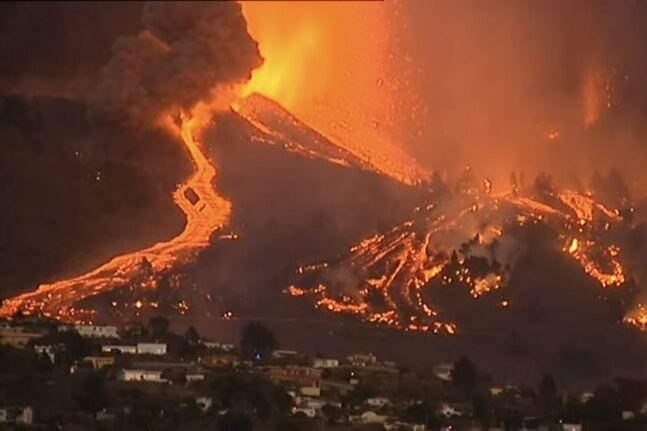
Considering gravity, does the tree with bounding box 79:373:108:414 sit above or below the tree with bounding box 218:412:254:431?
above

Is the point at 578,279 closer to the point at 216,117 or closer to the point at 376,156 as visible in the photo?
the point at 376,156

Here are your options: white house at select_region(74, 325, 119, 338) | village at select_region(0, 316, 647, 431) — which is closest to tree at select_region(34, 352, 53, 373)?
village at select_region(0, 316, 647, 431)

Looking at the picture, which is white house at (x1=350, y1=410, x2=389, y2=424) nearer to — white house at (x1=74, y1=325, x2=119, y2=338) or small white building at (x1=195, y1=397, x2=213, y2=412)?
small white building at (x1=195, y1=397, x2=213, y2=412)

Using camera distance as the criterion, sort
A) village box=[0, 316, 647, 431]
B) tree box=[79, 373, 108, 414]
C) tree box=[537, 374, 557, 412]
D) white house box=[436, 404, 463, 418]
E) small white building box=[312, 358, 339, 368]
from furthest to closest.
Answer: small white building box=[312, 358, 339, 368], tree box=[537, 374, 557, 412], white house box=[436, 404, 463, 418], village box=[0, 316, 647, 431], tree box=[79, 373, 108, 414]

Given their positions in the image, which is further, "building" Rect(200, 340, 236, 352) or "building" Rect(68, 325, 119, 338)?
"building" Rect(200, 340, 236, 352)

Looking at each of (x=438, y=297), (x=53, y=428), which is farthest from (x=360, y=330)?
(x=53, y=428)

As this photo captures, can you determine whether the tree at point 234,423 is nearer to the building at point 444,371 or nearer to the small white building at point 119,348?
the small white building at point 119,348

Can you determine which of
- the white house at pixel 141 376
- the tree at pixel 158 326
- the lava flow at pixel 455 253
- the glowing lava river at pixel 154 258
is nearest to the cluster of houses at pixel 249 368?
the white house at pixel 141 376
